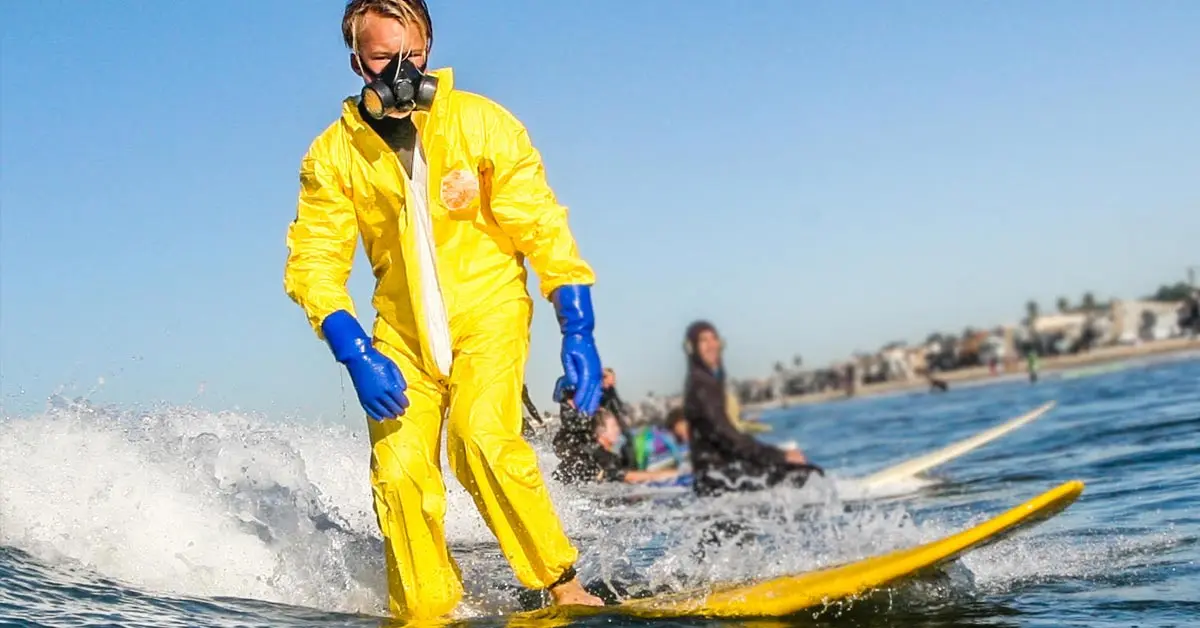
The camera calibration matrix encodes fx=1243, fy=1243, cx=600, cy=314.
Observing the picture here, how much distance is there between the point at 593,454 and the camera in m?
10.5

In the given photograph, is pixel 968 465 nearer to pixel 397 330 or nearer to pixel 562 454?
pixel 562 454

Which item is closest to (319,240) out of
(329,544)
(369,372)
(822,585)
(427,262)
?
(427,262)

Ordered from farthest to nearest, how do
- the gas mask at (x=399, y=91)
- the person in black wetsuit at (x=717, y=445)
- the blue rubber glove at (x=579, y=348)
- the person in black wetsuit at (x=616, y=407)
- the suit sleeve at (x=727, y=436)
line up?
the person in black wetsuit at (x=616, y=407) < the suit sleeve at (x=727, y=436) < the person in black wetsuit at (x=717, y=445) < the blue rubber glove at (x=579, y=348) < the gas mask at (x=399, y=91)

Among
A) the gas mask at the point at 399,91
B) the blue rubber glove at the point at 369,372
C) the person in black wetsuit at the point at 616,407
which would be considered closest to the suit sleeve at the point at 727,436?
the person in black wetsuit at the point at 616,407

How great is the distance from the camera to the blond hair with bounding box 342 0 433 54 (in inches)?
160

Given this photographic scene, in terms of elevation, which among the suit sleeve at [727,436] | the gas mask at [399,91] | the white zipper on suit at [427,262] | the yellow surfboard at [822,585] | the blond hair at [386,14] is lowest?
the yellow surfboard at [822,585]

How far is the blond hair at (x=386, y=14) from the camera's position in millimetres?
4059

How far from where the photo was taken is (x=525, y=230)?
13.6ft

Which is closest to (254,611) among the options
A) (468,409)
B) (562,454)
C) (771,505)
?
(468,409)

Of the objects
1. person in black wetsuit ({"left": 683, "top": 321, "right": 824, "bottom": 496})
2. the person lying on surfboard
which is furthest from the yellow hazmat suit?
person in black wetsuit ({"left": 683, "top": 321, "right": 824, "bottom": 496})

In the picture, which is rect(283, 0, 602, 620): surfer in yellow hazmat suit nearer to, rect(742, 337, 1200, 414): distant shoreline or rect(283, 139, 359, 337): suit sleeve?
rect(283, 139, 359, 337): suit sleeve

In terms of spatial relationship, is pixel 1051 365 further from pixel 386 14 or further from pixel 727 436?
pixel 386 14

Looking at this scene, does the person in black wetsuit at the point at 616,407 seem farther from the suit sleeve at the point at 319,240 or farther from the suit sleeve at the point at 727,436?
the suit sleeve at the point at 319,240

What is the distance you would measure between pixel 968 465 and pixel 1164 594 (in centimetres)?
768
